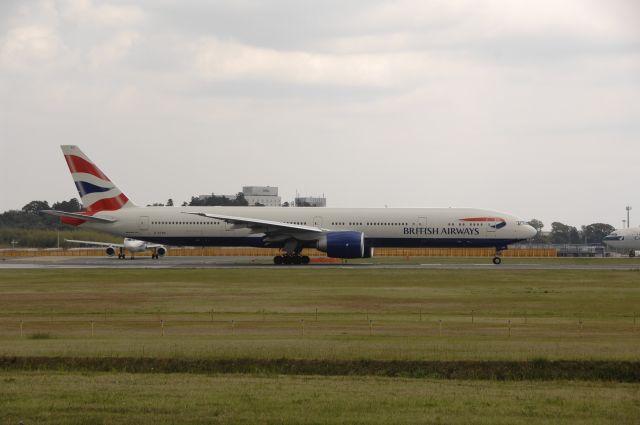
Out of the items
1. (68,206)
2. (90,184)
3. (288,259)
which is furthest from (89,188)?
(68,206)

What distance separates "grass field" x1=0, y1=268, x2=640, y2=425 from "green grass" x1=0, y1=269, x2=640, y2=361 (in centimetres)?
9

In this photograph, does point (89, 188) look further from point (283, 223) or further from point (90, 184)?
point (283, 223)

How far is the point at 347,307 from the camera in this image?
39656mm

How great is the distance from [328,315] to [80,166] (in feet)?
147

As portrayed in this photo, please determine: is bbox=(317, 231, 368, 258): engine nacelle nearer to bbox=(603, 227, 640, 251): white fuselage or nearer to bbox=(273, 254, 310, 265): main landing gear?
bbox=(273, 254, 310, 265): main landing gear

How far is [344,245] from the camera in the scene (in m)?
67.9

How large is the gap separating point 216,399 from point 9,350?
933cm

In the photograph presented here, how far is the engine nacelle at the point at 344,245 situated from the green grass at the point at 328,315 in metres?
7.94

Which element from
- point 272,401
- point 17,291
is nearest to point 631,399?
point 272,401

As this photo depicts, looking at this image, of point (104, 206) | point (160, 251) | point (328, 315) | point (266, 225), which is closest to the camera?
point (328, 315)

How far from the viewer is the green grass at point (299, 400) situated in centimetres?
1773

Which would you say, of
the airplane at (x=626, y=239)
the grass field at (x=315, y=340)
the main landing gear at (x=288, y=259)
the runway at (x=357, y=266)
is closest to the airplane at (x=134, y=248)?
the runway at (x=357, y=266)

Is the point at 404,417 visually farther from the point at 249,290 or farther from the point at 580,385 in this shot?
the point at 249,290

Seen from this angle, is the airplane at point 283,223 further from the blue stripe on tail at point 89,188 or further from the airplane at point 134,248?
the airplane at point 134,248
